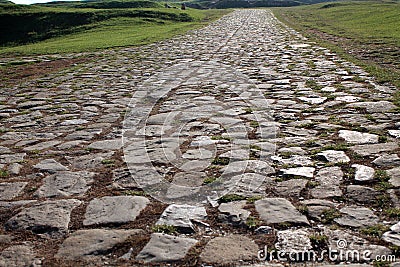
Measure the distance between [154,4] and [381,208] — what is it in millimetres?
41555

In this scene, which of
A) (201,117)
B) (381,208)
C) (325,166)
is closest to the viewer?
(381,208)

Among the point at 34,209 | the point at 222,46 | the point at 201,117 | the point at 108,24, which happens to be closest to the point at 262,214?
the point at 34,209

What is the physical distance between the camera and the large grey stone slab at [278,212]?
295cm

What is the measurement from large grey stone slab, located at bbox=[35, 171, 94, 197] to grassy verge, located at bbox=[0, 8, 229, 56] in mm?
12093

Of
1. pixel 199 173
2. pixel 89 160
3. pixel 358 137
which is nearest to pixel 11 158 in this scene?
pixel 89 160

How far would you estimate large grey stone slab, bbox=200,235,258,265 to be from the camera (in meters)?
2.54

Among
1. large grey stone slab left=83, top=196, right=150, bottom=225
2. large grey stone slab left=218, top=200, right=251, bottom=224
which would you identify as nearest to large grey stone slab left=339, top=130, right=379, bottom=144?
large grey stone slab left=218, top=200, right=251, bottom=224

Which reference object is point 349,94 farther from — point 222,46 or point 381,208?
point 222,46

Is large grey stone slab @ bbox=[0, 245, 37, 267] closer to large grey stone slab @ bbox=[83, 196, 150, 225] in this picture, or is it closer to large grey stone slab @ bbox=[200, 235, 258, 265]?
large grey stone slab @ bbox=[83, 196, 150, 225]

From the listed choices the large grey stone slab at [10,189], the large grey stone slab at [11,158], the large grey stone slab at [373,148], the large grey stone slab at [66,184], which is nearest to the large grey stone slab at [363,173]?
the large grey stone slab at [373,148]

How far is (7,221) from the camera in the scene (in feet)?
10.2

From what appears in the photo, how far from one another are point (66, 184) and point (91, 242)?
1087 millimetres

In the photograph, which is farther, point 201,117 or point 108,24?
point 108,24
